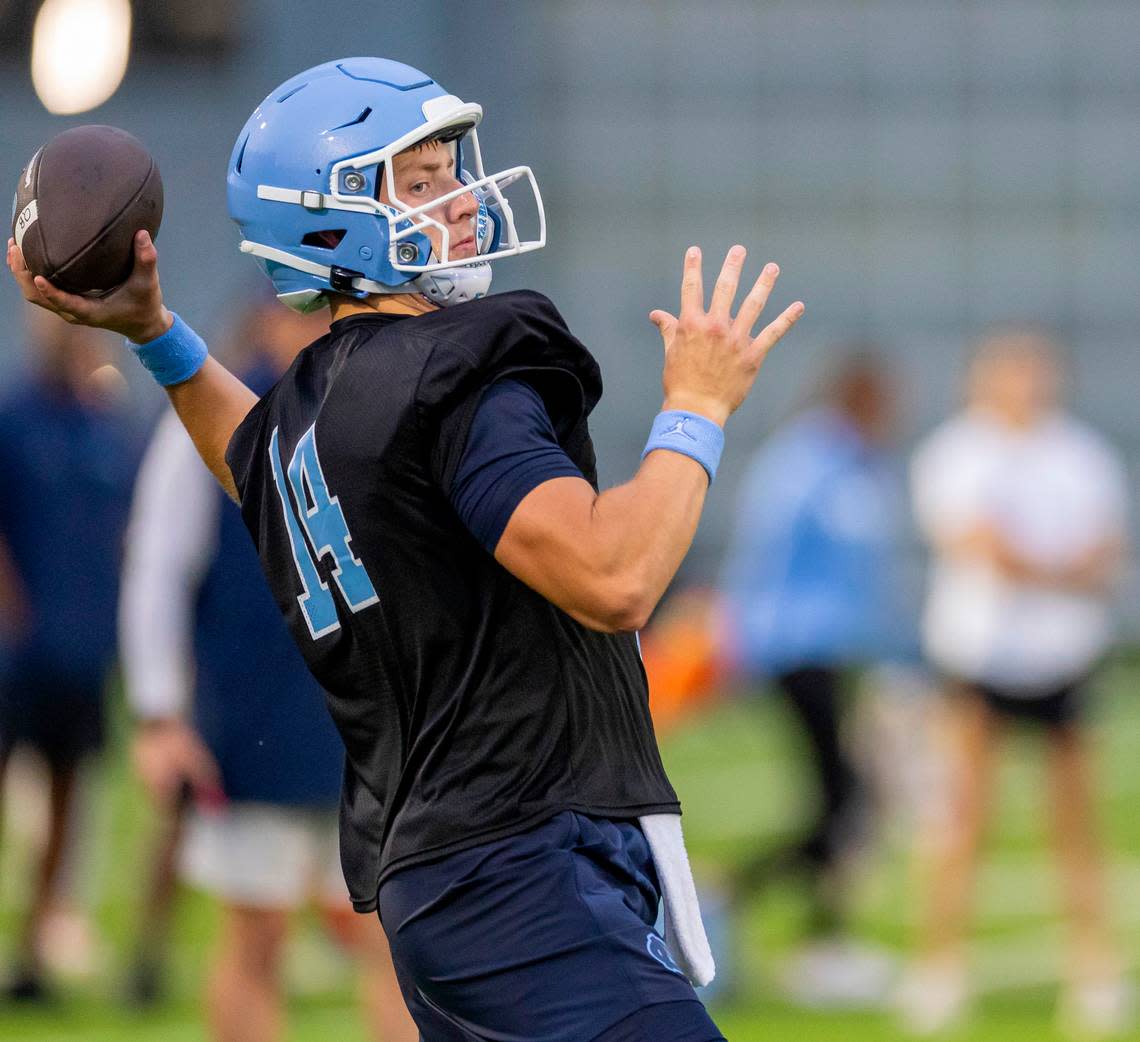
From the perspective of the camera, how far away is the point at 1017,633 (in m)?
7.00

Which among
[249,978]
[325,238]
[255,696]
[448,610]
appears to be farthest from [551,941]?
[255,696]

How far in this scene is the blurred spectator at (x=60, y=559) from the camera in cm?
732

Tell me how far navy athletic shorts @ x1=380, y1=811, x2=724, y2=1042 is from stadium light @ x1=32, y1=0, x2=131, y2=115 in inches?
88.3

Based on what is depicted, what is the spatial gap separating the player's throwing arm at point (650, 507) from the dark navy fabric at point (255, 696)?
248 centimetres

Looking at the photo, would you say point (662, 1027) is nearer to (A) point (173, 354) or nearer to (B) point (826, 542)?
(A) point (173, 354)

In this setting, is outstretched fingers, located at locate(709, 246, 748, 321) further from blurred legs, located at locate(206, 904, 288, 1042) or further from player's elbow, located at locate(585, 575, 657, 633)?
blurred legs, located at locate(206, 904, 288, 1042)

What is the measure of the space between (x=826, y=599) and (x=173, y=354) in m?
4.57

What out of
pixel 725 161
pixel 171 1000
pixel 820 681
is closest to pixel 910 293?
pixel 725 161

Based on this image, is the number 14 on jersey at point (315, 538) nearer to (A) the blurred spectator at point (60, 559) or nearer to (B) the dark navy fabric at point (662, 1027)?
(B) the dark navy fabric at point (662, 1027)

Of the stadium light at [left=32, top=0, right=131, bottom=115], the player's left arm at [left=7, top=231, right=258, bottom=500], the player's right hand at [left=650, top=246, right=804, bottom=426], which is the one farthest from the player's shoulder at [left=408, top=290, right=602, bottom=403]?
the stadium light at [left=32, top=0, right=131, bottom=115]

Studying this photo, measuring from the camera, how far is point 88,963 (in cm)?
734

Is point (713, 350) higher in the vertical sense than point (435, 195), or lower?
lower

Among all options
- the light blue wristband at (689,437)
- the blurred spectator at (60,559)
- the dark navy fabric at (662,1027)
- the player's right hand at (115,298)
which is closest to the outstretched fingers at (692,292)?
the light blue wristband at (689,437)

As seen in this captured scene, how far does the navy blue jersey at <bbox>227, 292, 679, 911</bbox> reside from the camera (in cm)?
282
